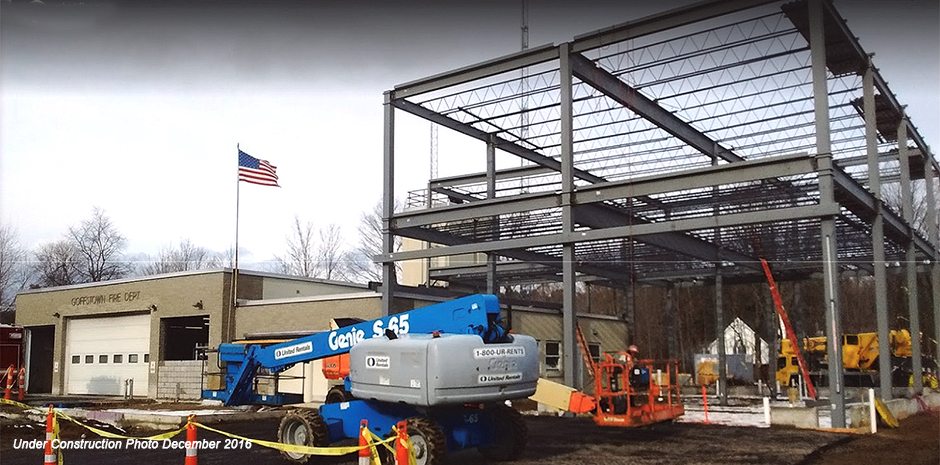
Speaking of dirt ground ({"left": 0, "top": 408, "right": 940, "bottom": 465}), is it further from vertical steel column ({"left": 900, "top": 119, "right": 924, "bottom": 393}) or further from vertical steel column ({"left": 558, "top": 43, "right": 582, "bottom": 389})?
vertical steel column ({"left": 900, "top": 119, "right": 924, "bottom": 393})

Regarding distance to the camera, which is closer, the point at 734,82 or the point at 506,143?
the point at 734,82

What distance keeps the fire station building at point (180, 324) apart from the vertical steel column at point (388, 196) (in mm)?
1334

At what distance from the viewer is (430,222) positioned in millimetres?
24953

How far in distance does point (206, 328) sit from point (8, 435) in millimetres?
17664

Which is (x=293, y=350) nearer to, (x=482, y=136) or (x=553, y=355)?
(x=482, y=136)

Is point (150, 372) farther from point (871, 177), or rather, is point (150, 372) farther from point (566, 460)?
point (871, 177)

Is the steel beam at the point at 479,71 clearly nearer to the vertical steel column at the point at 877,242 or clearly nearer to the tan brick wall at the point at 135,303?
the vertical steel column at the point at 877,242

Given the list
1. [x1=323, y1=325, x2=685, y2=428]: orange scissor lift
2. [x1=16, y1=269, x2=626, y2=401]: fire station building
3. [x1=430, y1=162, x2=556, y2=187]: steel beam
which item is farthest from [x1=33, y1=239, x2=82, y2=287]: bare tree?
[x1=323, y1=325, x2=685, y2=428]: orange scissor lift

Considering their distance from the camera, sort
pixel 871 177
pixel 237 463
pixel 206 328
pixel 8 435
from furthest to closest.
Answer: pixel 206 328, pixel 871 177, pixel 8 435, pixel 237 463

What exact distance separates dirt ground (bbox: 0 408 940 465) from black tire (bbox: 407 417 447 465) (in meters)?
2.01

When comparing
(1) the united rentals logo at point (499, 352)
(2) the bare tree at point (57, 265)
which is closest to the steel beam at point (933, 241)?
(1) the united rentals logo at point (499, 352)

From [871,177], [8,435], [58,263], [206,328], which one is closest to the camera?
[8,435]

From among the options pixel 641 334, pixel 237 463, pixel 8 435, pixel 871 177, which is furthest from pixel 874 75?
pixel 641 334

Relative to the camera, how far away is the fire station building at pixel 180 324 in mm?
27906
